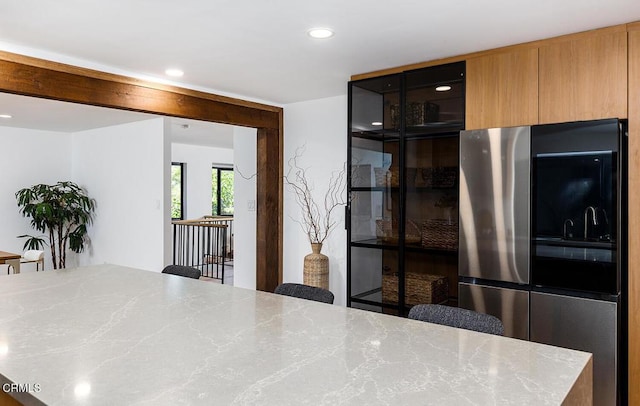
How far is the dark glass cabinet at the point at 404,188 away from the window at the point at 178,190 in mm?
6059

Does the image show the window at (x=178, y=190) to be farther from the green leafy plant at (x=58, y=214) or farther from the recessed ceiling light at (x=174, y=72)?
the recessed ceiling light at (x=174, y=72)

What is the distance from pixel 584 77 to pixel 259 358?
8.15ft

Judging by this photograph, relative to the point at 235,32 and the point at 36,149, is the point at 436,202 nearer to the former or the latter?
the point at 235,32

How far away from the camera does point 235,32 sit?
2.83m

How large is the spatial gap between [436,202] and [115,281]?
213 cm

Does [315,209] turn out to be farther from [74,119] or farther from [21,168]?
[21,168]

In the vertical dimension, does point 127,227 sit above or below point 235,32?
below

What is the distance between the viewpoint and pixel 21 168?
6.84 metres

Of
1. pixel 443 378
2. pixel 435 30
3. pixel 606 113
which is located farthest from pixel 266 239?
pixel 443 378

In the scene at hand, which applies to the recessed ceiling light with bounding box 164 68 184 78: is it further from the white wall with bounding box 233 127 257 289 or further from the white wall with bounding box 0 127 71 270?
the white wall with bounding box 0 127 71 270

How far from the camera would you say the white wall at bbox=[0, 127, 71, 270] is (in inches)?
264

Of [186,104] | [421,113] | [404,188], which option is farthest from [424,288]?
[186,104]

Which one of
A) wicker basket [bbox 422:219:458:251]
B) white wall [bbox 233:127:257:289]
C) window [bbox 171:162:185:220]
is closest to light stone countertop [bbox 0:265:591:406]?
wicker basket [bbox 422:219:458:251]

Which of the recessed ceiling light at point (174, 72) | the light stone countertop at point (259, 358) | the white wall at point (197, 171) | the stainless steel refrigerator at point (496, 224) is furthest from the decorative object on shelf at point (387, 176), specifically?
the white wall at point (197, 171)
